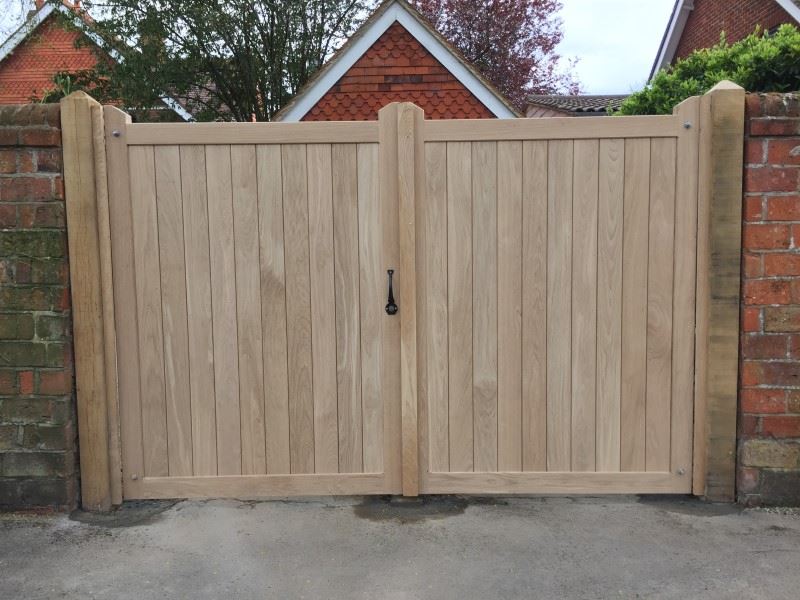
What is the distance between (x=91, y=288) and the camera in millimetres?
3506

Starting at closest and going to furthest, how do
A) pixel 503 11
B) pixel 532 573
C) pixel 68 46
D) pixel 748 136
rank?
pixel 532 573
pixel 748 136
pixel 68 46
pixel 503 11

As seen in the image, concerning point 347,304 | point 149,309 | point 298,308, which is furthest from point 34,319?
point 347,304

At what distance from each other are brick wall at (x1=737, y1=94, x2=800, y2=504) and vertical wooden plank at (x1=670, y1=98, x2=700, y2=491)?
0.74ft

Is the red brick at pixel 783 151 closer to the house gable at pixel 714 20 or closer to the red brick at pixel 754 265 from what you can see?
the red brick at pixel 754 265

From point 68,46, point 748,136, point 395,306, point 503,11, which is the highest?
point 503,11

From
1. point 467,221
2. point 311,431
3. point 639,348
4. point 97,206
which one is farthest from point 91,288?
point 639,348

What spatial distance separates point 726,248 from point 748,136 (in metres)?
0.53

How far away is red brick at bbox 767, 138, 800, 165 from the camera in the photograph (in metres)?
3.44

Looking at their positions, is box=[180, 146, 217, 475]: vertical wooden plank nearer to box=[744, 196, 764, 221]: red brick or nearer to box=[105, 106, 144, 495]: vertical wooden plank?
box=[105, 106, 144, 495]: vertical wooden plank

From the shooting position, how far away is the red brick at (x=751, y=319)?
352 centimetres

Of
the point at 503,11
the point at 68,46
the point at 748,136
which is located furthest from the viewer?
the point at 503,11

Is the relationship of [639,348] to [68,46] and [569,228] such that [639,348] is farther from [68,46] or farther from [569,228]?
[68,46]

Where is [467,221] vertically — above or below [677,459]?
above

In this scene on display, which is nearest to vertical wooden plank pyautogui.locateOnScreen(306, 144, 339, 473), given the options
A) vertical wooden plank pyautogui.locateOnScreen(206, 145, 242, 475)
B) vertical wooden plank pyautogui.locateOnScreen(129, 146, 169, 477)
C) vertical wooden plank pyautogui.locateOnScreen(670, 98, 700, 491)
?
vertical wooden plank pyautogui.locateOnScreen(206, 145, 242, 475)
